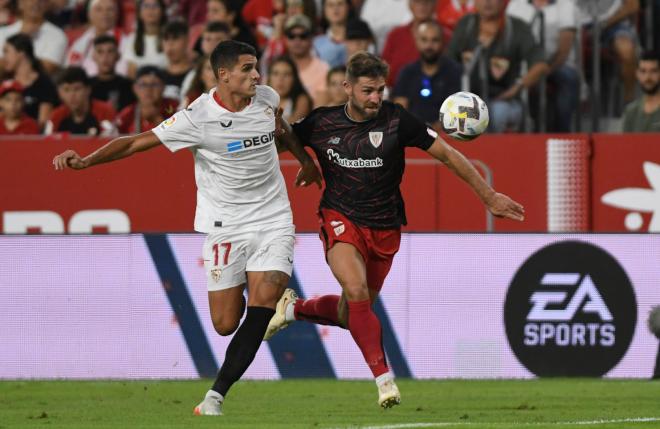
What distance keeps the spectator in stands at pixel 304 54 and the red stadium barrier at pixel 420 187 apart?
1325 millimetres

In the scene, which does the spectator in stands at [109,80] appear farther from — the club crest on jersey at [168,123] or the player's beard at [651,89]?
the club crest on jersey at [168,123]

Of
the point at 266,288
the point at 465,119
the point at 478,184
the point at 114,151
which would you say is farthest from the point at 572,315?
the point at 114,151

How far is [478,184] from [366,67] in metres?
1.01

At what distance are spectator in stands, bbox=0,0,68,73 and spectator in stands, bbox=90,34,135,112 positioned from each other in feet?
2.95

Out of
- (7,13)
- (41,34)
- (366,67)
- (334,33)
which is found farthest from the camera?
(7,13)

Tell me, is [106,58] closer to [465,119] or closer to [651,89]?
[651,89]

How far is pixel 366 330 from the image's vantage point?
29.3ft

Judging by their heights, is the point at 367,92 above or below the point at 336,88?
above

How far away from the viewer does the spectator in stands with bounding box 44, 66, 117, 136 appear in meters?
15.6

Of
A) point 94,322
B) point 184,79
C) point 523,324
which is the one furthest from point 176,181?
point 523,324

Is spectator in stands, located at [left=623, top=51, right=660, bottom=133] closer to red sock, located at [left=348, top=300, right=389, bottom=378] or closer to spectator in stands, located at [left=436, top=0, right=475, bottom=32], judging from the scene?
spectator in stands, located at [left=436, top=0, right=475, bottom=32]

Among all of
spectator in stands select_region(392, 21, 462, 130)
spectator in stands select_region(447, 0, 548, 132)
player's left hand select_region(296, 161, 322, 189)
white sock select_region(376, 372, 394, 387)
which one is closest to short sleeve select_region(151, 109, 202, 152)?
player's left hand select_region(296, 161, 322, 189)

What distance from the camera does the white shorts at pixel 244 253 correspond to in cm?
905

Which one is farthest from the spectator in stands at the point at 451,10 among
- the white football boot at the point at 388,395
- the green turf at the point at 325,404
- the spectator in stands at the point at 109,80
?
the white football boot at the point at 388,395
